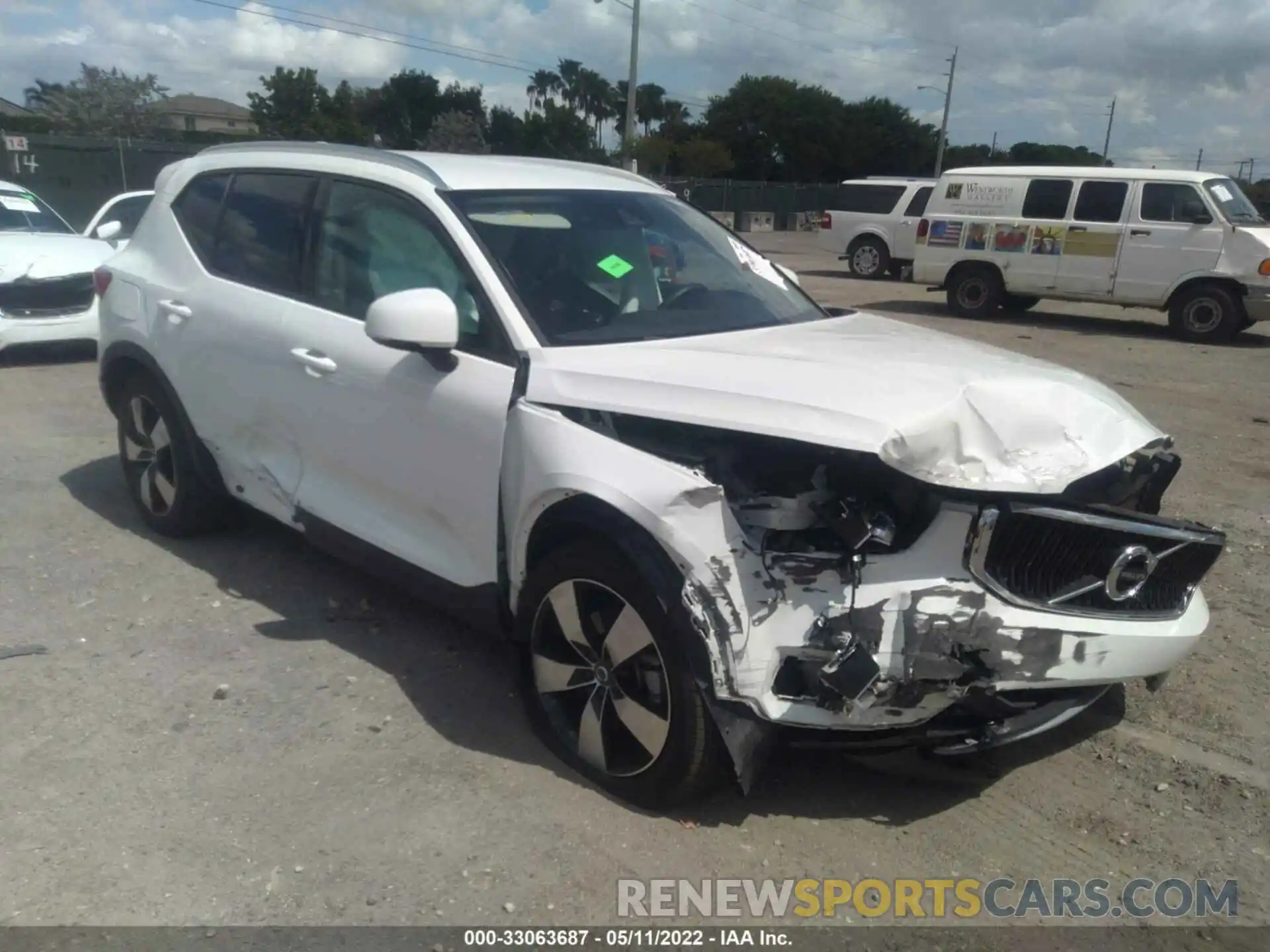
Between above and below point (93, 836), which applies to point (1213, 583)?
above

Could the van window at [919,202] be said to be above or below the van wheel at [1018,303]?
above

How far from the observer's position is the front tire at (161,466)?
5035 millimetres

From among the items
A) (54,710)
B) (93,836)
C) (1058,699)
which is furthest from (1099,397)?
(54,710)

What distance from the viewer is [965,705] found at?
9.35 ft

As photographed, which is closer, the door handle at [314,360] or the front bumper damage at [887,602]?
the front bumper damage at [887,602]

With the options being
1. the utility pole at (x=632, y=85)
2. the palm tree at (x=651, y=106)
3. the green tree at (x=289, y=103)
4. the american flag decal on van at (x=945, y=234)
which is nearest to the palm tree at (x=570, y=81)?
the palm tree at (x=651, y=106)

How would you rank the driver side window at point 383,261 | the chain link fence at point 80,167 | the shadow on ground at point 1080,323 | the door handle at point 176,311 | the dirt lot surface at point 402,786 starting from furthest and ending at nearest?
the chain link fence at point 80,167 < the shadow on ground at point 1080,323 < the door handle at point 176,311 < the driver side window at point 383,261 < the dirt lot surface at point 402,786

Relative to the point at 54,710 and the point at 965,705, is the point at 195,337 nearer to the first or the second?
the point at 54,710

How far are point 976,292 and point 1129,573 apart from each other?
13.5 meters

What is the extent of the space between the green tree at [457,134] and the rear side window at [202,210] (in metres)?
27.6

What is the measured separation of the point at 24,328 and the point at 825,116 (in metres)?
67.8

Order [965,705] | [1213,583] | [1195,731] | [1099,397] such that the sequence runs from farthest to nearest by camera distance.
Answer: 1. [1213,583]
2. [1195,731]
3. [1099,397]
4. [965,705]

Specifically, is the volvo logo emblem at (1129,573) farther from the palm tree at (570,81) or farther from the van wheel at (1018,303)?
the palm tree at (570,81)

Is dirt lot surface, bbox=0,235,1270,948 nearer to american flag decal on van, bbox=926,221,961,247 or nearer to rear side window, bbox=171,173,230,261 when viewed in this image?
rear side window, bbox=171,173,230,261
